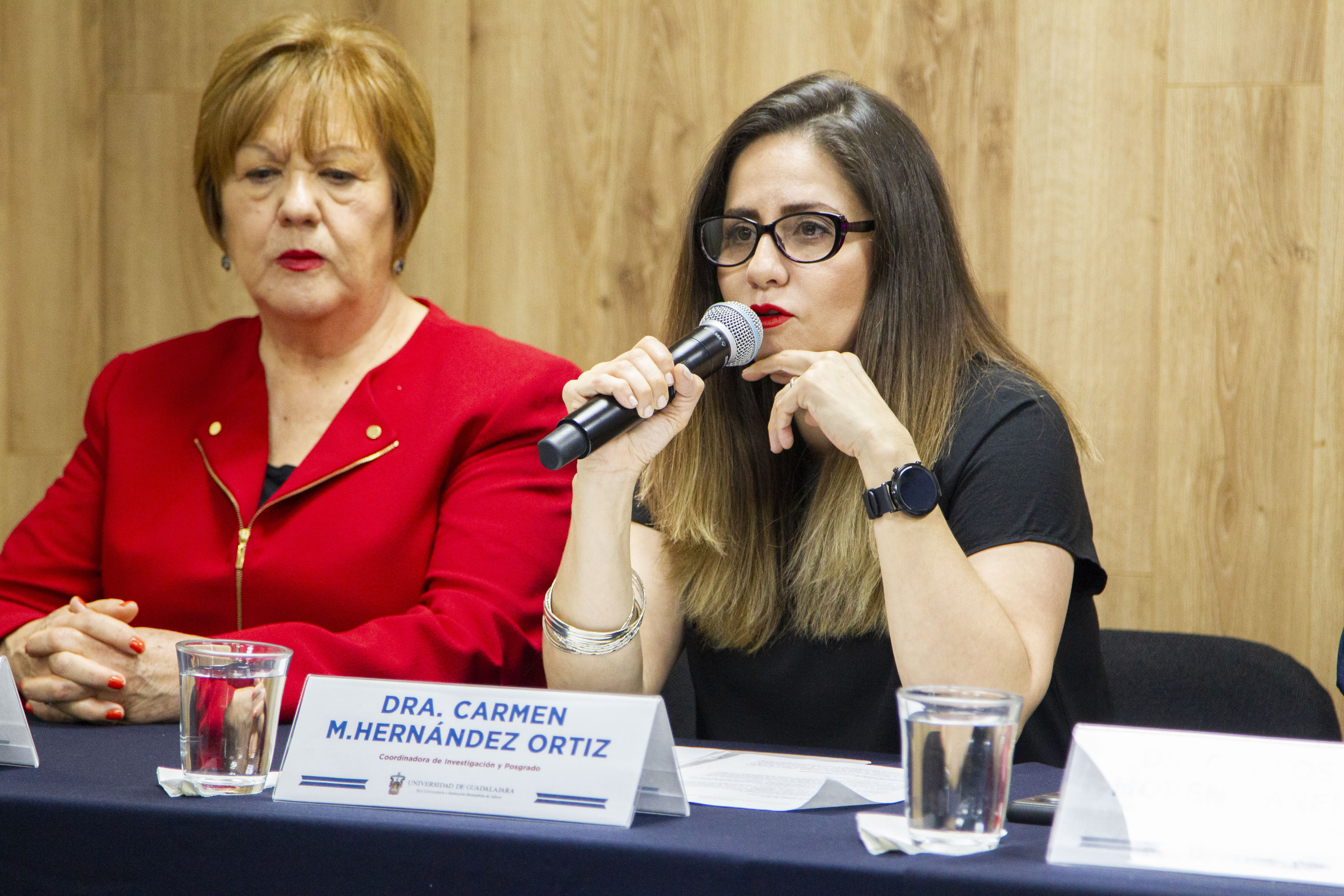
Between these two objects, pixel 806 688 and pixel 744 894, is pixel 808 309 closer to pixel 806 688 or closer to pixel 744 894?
pixel 806 688

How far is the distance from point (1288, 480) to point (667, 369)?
130 cm

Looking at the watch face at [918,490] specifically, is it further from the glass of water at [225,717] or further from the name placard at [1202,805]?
the glass of water at [225,717]

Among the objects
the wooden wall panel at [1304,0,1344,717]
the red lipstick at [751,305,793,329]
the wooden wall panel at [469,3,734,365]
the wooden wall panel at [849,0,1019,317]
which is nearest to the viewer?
the red lipstick at [751,305,793,329]

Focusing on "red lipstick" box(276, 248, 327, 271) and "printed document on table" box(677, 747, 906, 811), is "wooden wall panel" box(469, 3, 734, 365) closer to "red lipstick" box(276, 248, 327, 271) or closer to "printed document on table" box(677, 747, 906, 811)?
"red lipstick" box(276, 248, 327, 271)

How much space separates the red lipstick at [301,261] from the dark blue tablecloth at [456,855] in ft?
3.14

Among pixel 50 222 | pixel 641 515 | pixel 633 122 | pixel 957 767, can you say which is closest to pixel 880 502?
pixel 641 515

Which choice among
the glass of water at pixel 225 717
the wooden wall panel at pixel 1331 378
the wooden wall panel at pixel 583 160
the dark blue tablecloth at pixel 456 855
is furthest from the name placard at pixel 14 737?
the wooden wall panel at pixel 1331 378

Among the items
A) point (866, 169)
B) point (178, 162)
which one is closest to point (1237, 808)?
point (866, 169)

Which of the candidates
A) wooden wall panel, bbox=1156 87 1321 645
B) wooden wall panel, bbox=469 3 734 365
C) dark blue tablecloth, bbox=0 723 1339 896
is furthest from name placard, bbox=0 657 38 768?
wooden wall panel, bbox=1156 87 1321 645

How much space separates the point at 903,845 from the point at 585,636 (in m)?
0.68

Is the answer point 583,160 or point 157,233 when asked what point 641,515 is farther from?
point 157,233

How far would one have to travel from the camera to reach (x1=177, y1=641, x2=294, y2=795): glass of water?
910 millimetres

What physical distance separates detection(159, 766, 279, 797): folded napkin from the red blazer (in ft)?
1.71

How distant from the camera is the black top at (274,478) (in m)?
1.72
